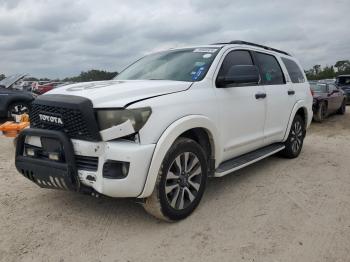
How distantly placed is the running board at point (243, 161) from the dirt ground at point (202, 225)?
0.37m

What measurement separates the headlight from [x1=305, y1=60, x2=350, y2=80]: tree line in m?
57.7

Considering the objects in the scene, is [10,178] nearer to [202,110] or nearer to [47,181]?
[47,181]

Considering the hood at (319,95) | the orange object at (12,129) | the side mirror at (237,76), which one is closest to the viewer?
the side mirror at (237,76)

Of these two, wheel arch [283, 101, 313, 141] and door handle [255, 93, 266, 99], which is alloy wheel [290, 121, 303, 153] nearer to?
wheel arch [283, 101, 313, 141]

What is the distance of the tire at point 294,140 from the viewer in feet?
19.8

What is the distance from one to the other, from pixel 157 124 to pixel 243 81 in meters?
1.37

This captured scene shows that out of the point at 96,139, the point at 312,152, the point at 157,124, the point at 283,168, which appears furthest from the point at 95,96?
the point at 312,152

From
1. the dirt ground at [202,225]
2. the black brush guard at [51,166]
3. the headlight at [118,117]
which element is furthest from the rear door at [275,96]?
the black brush guard at [51,166]

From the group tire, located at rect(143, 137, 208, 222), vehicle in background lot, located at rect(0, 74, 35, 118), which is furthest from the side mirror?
vehicle in background lot, located at rect(0, 74, 35, 118)

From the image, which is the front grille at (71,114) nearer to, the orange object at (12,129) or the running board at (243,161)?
the running board at (243,161)

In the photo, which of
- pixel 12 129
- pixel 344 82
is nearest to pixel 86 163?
pixel 12 129

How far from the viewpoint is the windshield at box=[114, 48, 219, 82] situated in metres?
4.00

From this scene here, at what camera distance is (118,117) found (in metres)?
3.03

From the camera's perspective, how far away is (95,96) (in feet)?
10.2
